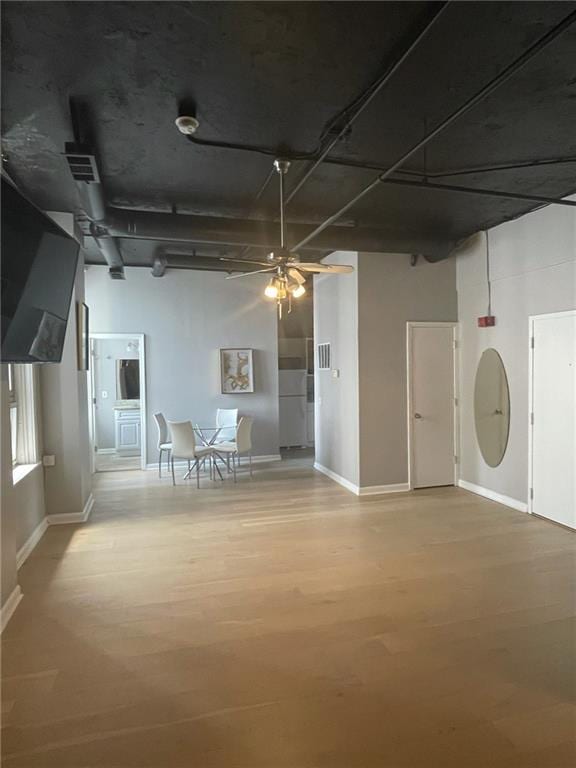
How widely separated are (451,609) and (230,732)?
5.46ft

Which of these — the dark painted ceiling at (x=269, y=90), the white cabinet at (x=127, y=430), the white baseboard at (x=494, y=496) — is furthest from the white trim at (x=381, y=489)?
the white cabinet at (x=127, y=430)

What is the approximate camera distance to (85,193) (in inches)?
138

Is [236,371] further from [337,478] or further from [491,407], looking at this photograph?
[491,407]

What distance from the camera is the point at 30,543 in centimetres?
406

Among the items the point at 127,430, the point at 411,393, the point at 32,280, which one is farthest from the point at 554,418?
the point at 127,430

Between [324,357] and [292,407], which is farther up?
[324,357]

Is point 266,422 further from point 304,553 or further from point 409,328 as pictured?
point 304,553

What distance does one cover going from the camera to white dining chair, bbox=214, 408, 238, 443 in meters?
7.44

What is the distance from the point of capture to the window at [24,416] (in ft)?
14.2

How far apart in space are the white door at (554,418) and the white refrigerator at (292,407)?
15.9 ft

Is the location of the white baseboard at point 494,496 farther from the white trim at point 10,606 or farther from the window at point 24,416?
the window at point 24,416

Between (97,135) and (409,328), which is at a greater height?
(97,135)

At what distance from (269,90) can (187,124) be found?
0.60 meters

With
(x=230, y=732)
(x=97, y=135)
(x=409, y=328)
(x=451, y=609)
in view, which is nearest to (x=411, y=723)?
(x=230, y=732)
